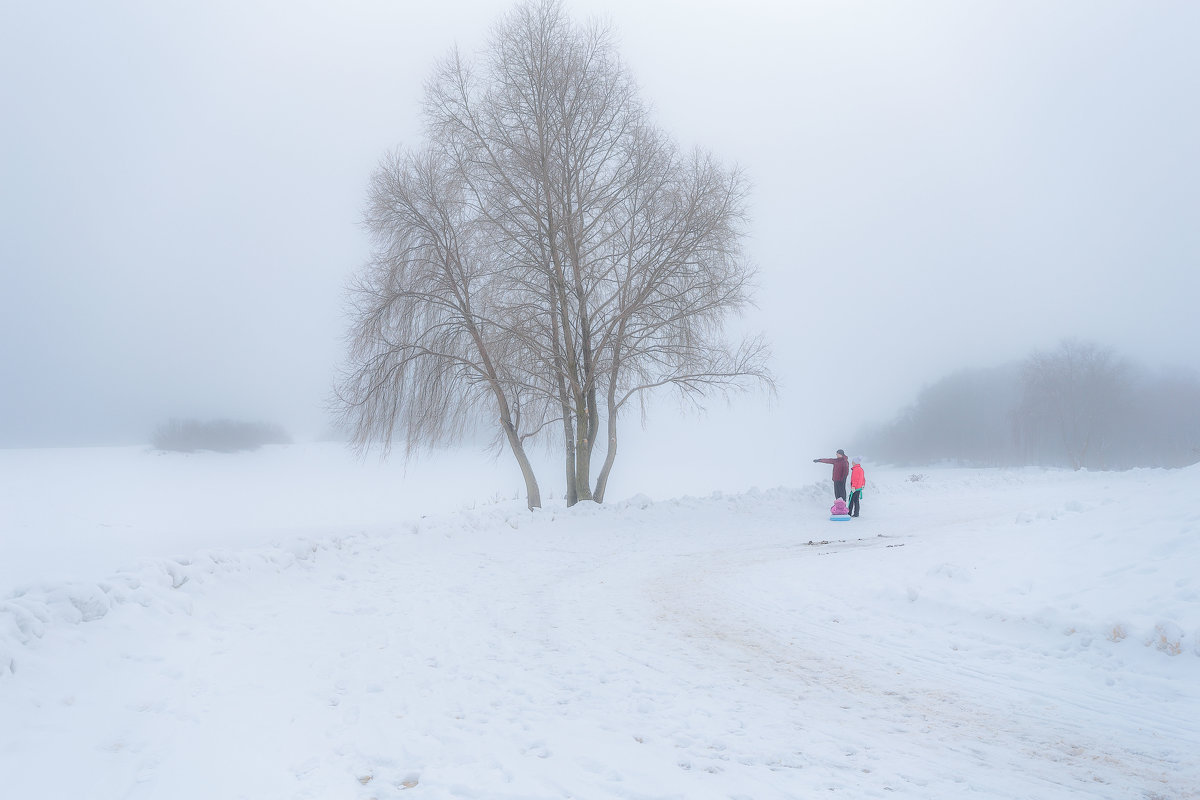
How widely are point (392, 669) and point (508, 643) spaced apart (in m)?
1.28

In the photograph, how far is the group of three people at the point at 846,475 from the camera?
18.1 metres

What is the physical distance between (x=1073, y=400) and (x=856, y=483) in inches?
657

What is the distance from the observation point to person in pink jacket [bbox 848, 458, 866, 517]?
59.2 feet

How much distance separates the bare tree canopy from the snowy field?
23.7ft

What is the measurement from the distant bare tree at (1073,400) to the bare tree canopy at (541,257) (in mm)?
16799

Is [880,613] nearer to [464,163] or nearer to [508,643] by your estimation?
[508,643]

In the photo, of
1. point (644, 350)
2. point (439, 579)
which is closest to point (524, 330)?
point (644, 350)

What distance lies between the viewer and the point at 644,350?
1820 centimetres

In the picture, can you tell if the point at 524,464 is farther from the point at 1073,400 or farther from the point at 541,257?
the point at 1073,400

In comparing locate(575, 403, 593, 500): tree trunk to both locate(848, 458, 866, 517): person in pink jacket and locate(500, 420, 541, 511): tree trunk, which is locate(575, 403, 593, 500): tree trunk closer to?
locate(500, 420, 541, 511): tree trunk

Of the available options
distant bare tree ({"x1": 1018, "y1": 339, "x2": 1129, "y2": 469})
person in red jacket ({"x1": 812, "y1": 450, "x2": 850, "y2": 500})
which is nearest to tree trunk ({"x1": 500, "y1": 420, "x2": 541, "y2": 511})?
person in red jacket ({"x1": 812, "y1": 450, "x2": 850, "y2": 500})

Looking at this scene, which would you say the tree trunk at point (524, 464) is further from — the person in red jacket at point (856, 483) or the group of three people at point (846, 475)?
the person in red jacket at point (856, 483)

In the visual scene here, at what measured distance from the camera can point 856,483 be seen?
18031 millimetres

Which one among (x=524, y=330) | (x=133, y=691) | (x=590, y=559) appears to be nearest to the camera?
(x=133, y=691)
